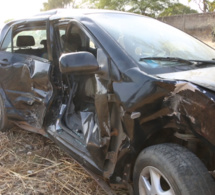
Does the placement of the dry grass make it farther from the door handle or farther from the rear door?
the door handle

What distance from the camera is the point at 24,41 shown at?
11.9 feet

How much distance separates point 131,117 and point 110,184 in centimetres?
64

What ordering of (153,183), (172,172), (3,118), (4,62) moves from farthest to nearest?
1. (3,118)
2. (4,62)
3. (153,183)
4. (172,172)

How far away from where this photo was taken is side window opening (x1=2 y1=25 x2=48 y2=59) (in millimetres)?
3408

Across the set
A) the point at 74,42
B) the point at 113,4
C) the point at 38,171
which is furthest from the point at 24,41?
the point at 113,4

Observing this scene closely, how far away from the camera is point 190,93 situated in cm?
158

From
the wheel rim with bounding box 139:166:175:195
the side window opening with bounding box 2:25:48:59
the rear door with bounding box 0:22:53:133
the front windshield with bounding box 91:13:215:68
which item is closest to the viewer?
the wheel rim with bounding box 139:166:175:195

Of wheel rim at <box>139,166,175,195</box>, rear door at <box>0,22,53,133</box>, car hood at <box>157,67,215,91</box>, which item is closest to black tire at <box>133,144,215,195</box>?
wheel rim at <box>139,166,175,195</box>

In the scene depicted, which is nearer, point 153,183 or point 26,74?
point 153,183

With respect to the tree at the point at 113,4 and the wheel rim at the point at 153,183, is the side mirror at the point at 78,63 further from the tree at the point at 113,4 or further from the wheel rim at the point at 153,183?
the tree at the point at 113,4

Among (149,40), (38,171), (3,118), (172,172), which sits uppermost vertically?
(149,40)

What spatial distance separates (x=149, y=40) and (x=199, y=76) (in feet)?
2.71

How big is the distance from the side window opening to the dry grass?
1.18 m

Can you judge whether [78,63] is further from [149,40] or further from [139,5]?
[139,5]
